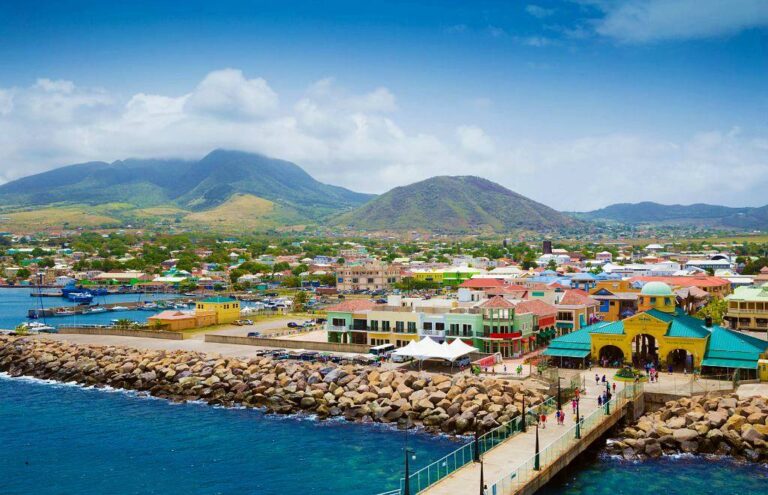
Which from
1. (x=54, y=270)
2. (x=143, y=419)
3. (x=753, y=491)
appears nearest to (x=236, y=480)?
(x=143, y=419)

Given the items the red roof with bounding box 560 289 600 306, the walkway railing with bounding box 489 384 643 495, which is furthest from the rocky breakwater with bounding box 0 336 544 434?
the red roof with bounding box 560 289 600 306

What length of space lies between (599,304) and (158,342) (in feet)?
158

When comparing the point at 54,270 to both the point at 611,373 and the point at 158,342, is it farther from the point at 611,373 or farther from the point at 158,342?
the point at 611,373

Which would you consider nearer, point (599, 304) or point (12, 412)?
point (12, 412)

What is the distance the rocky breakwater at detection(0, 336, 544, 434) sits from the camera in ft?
149

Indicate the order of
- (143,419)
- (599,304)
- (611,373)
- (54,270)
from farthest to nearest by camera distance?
(54,270) → (599,304) → (611,373) → (143,419)

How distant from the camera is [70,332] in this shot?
3206 inches

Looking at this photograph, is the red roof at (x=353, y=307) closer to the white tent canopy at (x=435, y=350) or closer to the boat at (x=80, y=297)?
the white tent canopy at (x=435, y=350)

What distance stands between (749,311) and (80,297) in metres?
127

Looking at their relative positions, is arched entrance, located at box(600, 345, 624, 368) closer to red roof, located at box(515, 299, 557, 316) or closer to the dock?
red roof, located at box(515, 299, 557, 316)

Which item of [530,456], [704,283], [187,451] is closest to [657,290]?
[530,456]

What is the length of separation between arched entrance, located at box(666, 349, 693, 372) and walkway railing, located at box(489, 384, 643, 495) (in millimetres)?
9082

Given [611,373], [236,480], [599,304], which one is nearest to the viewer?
[236,480]

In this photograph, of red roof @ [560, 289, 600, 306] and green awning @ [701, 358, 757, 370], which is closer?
green awning @ [701, 358, 757, 370]
